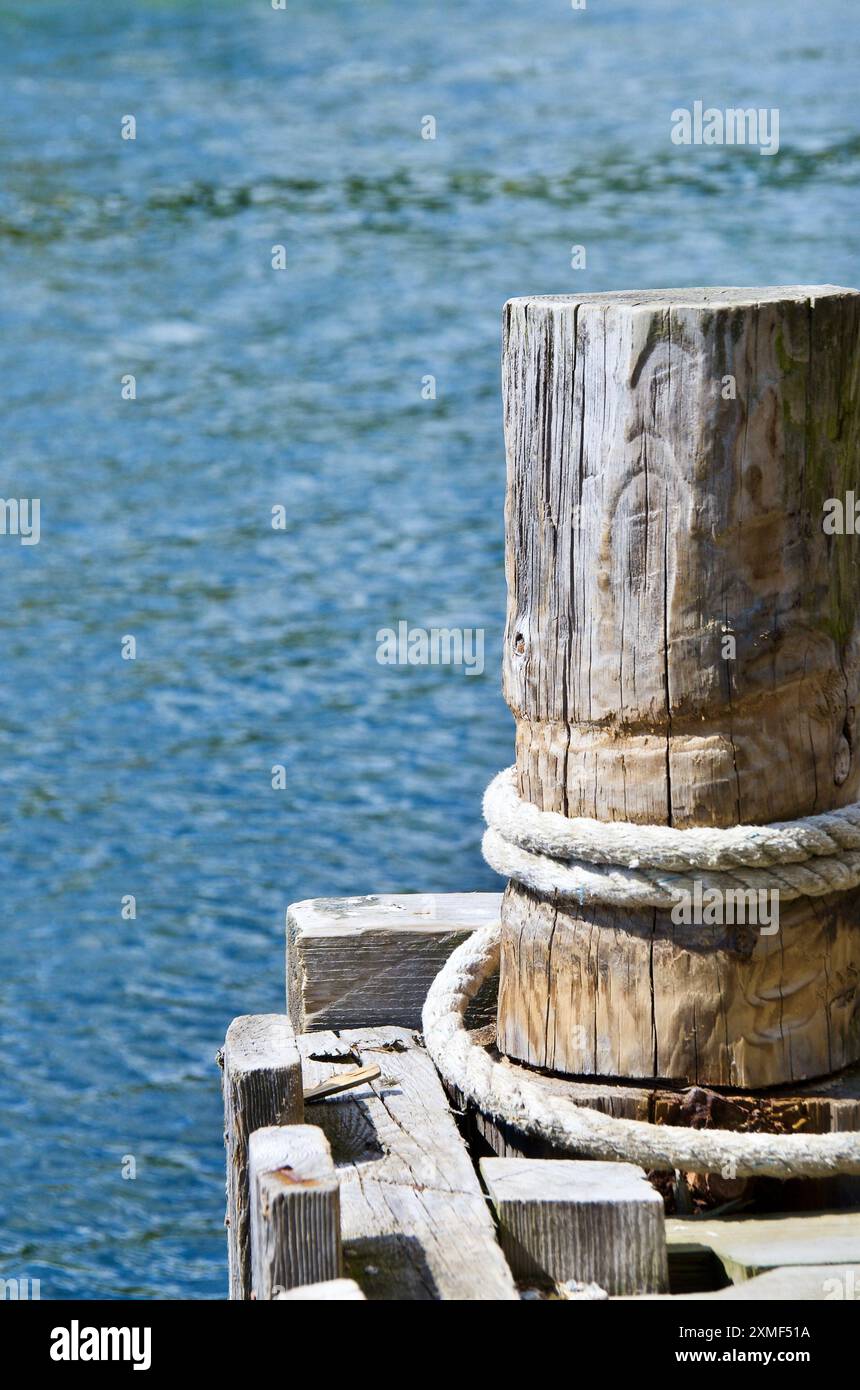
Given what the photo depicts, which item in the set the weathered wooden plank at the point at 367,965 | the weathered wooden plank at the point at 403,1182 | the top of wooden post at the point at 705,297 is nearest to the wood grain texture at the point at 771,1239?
the weathered wooden plank at the point at 403,1182

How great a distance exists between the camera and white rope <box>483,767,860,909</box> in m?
2.67

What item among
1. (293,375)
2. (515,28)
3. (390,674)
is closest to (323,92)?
(515,28)

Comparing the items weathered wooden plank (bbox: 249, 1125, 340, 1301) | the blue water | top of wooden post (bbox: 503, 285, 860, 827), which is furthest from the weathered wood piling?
the blue water

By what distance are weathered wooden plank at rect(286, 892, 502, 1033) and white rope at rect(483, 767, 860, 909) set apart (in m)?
0.65

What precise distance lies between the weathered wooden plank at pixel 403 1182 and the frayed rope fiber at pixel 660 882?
0.12 m

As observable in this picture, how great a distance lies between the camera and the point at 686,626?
2.65 metres

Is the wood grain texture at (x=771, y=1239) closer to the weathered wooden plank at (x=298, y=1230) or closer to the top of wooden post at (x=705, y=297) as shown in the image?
the weathered wooden plank at (x=298, y=1230)

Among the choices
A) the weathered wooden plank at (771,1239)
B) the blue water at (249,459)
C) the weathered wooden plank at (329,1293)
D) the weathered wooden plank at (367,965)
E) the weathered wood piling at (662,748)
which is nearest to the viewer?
the weathered wooden plank at (329,1293)

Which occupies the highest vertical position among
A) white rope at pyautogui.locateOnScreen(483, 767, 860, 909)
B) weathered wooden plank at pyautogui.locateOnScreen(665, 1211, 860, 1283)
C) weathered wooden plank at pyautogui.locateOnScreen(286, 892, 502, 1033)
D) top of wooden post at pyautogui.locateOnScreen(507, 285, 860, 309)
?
top of wooden post at pyautogui.locateOnScreen(507, 285, 860, 309)

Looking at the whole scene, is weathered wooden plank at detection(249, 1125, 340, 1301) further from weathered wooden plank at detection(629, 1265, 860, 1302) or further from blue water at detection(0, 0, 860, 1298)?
blue water at detection(0, 0, 860, 1298)

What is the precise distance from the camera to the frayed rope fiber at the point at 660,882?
8.52ft

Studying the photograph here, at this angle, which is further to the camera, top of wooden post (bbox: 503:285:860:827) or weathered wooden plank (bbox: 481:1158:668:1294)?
top of wooden post (bbox: 503:285:860:827)
